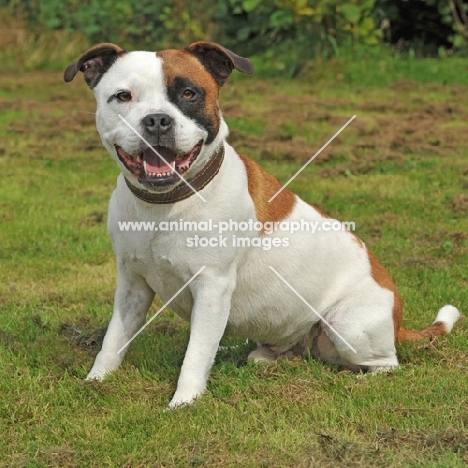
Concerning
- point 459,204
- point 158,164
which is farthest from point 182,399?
point 459,204

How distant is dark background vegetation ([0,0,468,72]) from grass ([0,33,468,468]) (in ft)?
5.76

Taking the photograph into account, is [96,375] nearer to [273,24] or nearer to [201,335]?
[201,335]

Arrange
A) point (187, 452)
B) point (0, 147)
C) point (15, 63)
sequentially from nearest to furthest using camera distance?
point (187, 452) → point (0, 147) → point (15, 63)

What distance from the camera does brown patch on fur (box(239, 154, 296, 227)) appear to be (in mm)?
4379

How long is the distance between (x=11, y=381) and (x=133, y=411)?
666 millimetres

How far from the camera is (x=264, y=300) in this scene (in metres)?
4.48

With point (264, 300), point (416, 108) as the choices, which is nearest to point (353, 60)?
point (416, 108)

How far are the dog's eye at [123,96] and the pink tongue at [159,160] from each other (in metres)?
0.25

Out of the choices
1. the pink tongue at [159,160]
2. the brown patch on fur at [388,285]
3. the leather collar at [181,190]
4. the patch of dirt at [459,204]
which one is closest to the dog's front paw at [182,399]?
the leather collar at [181,190]

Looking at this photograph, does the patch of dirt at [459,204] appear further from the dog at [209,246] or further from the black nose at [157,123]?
the black nose at [157,123]

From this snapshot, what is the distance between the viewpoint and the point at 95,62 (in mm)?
4207

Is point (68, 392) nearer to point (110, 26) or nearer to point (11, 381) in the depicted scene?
point (11, 381)

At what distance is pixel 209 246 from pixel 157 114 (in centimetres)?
65

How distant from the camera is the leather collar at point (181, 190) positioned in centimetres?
405
